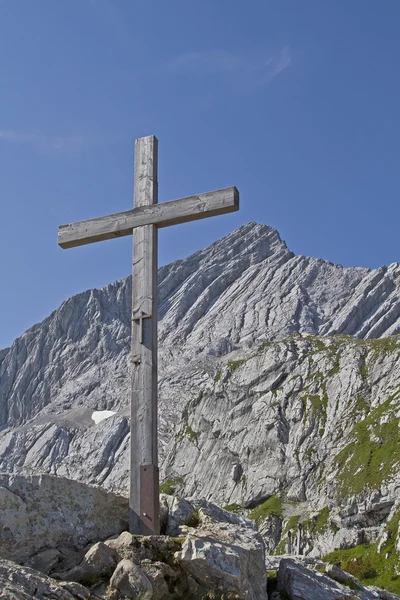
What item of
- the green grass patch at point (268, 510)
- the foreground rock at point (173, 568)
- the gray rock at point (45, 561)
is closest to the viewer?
the foreground rock at point (173, 568)

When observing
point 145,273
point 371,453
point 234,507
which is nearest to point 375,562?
point 371,453

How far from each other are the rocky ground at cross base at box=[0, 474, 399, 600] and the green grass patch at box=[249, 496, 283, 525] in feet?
397

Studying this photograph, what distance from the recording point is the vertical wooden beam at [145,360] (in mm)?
10477

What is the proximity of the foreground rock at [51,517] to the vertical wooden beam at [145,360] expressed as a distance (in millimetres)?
867

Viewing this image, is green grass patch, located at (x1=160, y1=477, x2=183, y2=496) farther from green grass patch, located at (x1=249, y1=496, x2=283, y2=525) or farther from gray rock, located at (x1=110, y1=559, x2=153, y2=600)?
gray rock, located at (x1=110, y1=559, x2=153, y2=600)

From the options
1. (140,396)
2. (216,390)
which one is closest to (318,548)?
(216,390)

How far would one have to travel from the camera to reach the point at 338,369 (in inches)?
6245

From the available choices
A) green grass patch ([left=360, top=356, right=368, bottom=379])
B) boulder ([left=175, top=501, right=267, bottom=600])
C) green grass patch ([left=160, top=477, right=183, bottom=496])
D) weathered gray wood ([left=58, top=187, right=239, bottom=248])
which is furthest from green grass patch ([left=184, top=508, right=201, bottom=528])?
green grass patch ([left=160, top=477, right=183, bottom=496])

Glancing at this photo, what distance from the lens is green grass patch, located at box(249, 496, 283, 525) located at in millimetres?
128875

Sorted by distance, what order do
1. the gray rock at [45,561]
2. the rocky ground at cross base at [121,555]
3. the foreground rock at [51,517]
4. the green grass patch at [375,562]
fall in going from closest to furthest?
the rocky ground at cross base at [121,555], the gray rock at [45,561], the foreground rock at [51,517], the green grass patch at [375,562]

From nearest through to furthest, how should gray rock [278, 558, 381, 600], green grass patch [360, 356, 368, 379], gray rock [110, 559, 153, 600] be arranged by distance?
gray rock [110, 559, 153, 600] < gray rock [278, 558, 381, 600] < green grass patch [360, 356, 368, 379]

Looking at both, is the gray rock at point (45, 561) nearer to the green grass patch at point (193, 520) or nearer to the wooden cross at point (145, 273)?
the wooden cross at point (145, 273)

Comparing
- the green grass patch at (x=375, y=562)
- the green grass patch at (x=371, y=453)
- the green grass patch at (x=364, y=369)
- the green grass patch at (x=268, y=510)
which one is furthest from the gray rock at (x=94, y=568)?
the green grass patch at (x=364, y=369)

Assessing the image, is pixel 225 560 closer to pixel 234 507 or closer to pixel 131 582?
pixel 131 582
